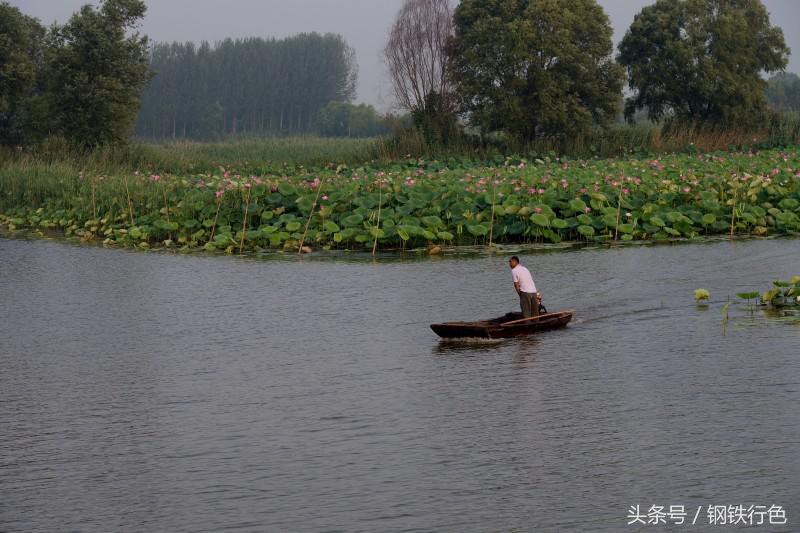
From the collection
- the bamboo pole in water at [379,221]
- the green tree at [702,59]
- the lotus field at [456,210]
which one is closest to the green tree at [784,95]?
the green tree at [702,59]

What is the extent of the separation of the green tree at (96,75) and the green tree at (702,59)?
23663mm

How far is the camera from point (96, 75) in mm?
48625

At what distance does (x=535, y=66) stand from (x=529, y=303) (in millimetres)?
33465

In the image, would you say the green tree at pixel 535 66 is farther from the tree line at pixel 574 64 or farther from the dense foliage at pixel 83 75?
the dense foliage at pixel 83 75

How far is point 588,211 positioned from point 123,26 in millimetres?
30212

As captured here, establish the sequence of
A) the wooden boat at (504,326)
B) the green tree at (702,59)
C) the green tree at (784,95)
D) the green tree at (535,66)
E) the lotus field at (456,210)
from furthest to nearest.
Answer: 1. the green tree at (784,95)
2. the green tree at (702,59)
3. the green tree at (535,66)
4. the lotus field at (456,210)
5. the wooden boat at (504,326)

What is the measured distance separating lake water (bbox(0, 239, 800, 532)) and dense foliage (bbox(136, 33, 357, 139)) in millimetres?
A: 105362

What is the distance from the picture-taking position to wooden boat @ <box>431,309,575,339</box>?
15102mm

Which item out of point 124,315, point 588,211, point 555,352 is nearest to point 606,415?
point 555,352

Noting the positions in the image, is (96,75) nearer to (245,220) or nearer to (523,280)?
(245,220)

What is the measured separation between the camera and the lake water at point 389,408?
9.48 meters

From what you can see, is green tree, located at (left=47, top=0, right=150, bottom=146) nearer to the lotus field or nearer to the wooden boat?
the lotus field

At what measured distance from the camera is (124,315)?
744 inches

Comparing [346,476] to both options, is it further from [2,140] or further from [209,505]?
[2,140]
